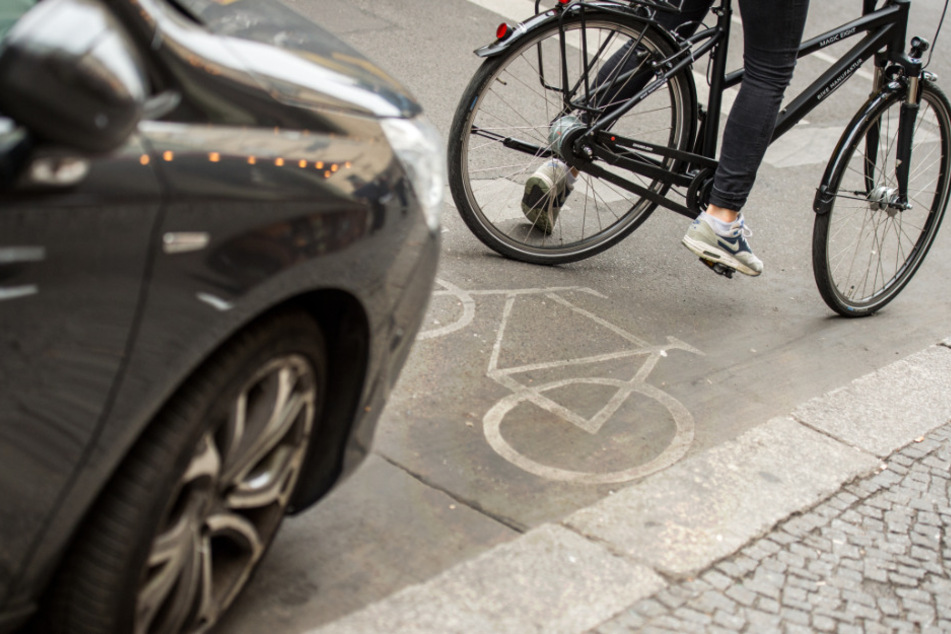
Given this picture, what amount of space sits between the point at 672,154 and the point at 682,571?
83.3 inches

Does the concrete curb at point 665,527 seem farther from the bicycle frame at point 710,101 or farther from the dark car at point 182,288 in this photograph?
the bicycle frame at point 710,101

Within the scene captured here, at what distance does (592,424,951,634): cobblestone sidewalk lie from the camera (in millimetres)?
2840

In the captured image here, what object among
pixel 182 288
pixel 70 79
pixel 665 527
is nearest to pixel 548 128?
pixel 665 527

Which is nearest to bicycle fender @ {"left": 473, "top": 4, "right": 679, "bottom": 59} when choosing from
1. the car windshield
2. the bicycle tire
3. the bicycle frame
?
the bicycle frame

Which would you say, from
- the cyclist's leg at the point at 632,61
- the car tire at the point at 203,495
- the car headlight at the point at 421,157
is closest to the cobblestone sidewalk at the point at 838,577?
the car tire at the point at 203,495

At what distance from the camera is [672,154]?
181 inches

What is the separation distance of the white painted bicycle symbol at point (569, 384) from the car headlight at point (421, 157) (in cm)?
110

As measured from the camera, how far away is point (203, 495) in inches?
83.3

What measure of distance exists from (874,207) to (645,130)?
3.65 feet

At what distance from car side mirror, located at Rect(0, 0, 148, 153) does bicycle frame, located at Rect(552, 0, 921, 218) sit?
3.05 metres

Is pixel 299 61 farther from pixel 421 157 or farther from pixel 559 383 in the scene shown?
pixel 559 383

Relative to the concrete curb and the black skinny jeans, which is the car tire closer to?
the concrete curb

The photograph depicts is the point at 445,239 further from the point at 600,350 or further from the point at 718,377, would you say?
the point at 718,377

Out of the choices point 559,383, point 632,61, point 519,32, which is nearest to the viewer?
point 559,383
